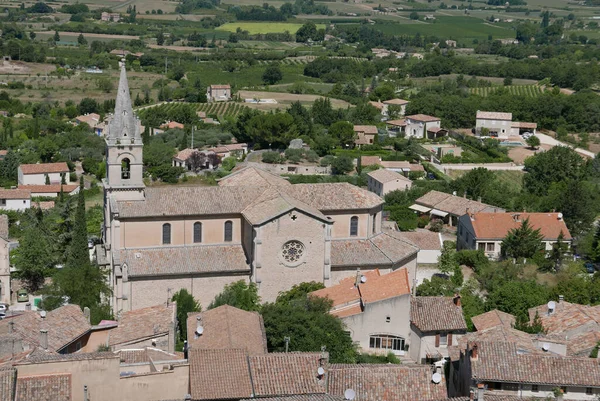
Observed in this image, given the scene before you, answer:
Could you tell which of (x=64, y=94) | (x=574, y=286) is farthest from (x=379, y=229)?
(x=64, y=94)

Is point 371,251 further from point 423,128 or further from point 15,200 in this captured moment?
point 423,128

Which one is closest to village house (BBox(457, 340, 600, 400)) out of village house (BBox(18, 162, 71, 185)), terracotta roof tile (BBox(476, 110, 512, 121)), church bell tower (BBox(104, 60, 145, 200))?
church bell tower (BBox(104, 60, 145, 200))

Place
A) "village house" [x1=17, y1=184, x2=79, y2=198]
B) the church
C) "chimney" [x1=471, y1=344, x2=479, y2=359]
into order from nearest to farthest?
"chimney" [x1=471, y1=344, x2=479, y2=359] → the church → "village house" [x1=17, y1=184, x2=79, y2=198]

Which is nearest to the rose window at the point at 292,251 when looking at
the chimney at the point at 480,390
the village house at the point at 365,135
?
the chimney at the point at 480,390

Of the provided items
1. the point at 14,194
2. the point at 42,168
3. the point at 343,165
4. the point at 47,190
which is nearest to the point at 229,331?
the point at 14,194

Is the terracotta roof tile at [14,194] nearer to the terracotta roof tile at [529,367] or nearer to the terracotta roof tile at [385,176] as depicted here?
the terracotta roof tile at [385,176]

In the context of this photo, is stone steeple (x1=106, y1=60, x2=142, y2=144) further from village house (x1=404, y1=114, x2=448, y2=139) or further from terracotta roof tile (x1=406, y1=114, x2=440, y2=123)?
terracotta roof tile (x1=406, y1=114, x2=440, y2=123)
